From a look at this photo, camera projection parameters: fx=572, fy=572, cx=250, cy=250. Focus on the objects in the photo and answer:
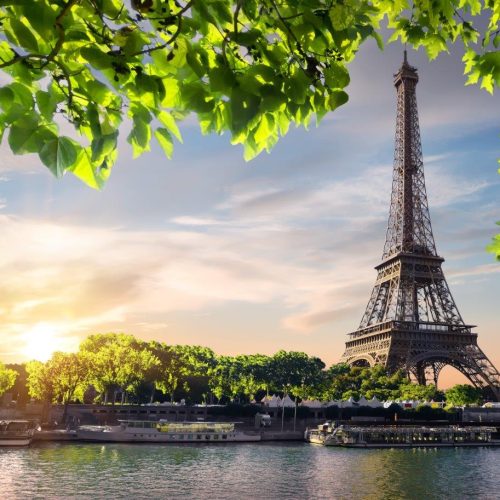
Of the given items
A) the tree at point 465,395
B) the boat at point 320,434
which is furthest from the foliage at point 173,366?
the tree at point 465,395

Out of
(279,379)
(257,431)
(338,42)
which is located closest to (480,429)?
(257,431)

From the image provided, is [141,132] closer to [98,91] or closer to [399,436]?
[98,91]

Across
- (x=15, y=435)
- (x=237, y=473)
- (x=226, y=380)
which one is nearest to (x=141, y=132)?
(x=237, y=473)

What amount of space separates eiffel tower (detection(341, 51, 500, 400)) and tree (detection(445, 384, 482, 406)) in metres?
3.38

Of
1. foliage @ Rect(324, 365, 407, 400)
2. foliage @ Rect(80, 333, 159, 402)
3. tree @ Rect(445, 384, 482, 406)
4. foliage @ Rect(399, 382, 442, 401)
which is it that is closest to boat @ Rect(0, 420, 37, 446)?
foliage @ Rect(80, 333, 159, 402)

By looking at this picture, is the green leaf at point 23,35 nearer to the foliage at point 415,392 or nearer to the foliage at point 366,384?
the foliage at point 366,384

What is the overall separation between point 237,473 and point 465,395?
61202mm

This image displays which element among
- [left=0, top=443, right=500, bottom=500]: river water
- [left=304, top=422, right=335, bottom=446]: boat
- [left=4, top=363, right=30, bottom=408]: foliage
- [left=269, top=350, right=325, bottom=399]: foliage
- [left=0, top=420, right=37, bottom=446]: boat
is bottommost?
[left=0, top=443, right=500, bottom=500]: river water

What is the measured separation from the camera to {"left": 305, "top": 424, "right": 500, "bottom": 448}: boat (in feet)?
226

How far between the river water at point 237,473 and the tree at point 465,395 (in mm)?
31265

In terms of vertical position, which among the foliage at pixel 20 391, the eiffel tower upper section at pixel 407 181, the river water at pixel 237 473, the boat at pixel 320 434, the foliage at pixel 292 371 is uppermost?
the eiffel tower upper section at pixel 407 181

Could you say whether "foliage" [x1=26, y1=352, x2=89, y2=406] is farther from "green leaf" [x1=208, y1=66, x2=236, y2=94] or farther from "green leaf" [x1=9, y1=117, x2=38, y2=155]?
"green leaf" [x1=208, y1=66, x2=236, y2=94]

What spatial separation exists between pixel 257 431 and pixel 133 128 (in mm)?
76575

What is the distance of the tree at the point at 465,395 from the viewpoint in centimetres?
9156
